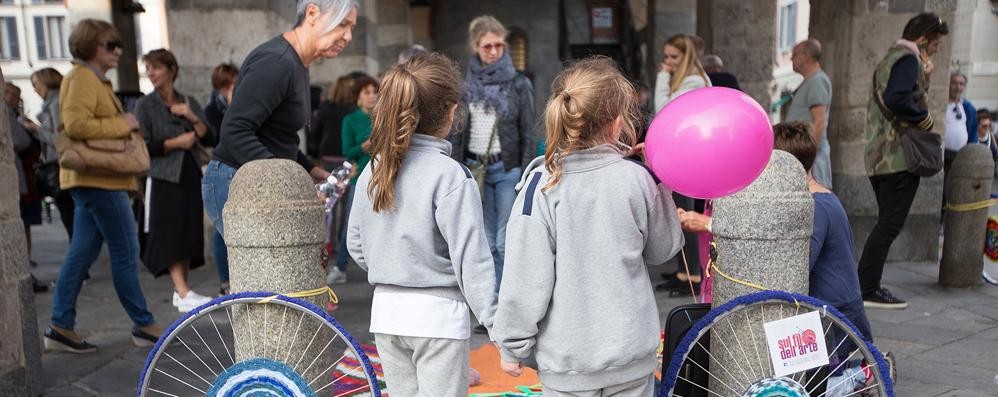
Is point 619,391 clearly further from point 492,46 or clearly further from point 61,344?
point 61,344

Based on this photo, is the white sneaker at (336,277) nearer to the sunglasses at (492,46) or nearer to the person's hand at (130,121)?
the person's hand at (130,121)

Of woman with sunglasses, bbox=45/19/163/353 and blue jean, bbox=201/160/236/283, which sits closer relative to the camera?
blue jean, bbox=201/160/236/283

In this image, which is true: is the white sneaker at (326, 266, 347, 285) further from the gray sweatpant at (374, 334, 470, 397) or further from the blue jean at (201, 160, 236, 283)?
the gray sweatpant at (374, 334, 470, 397)

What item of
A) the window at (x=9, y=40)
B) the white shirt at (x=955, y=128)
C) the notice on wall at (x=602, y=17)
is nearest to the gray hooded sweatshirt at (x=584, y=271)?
the white shirt at (x=955, y=128)

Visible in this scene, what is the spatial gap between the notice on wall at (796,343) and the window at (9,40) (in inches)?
1617

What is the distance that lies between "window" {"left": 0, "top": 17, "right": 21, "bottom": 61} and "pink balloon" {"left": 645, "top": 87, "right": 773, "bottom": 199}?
4095 cm

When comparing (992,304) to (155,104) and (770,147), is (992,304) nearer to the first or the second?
(770,147)

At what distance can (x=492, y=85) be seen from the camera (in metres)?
4.27

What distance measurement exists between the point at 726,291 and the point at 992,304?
3.51 m

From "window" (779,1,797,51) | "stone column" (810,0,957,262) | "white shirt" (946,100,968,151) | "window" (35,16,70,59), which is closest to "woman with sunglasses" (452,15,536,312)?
"stone column" (810,0,957,262)

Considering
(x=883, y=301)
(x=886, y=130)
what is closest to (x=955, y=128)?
(x=886, y=130)

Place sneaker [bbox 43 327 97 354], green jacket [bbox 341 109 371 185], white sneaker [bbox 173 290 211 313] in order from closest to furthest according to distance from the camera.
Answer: sneaker [bbox 43 327 97 354]
white sneaker [bbox 173 290 211 313]
green jacket [bbox 341 109 371 185]

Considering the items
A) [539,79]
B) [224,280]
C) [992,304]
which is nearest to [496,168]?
[224,280]

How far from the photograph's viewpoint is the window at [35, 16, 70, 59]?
3509 centimetres
